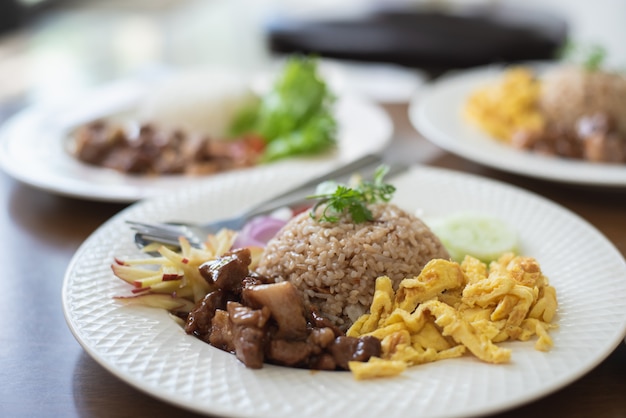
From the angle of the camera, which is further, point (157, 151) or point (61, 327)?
point (157, 151)

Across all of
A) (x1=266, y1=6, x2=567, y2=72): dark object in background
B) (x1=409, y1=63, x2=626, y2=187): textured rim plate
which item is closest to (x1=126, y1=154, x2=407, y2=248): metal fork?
(x1=409, y1=63, x2=626, y2=187): textured rim plate

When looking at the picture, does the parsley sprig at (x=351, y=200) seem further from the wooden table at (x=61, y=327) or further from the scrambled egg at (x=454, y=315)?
the wooden table at (x=61, y=327)

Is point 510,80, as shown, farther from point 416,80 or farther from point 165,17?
point 165,17

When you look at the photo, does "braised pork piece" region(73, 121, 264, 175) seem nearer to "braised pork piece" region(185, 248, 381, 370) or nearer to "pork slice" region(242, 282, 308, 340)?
"braised pork piece" region(185, 248, 381, 370)

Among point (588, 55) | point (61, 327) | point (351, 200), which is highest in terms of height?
point (588, 55)

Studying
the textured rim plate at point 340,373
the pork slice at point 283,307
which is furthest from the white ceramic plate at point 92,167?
the pork slice at point 283,307

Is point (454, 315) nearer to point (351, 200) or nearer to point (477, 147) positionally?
point (351, 200)

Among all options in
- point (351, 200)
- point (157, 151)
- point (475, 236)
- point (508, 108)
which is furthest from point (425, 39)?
point (351, 200)

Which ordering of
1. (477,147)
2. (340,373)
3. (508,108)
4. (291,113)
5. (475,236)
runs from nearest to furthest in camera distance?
(340,373) → (475,236) → (477,147) → (508,108) → (291,113)
